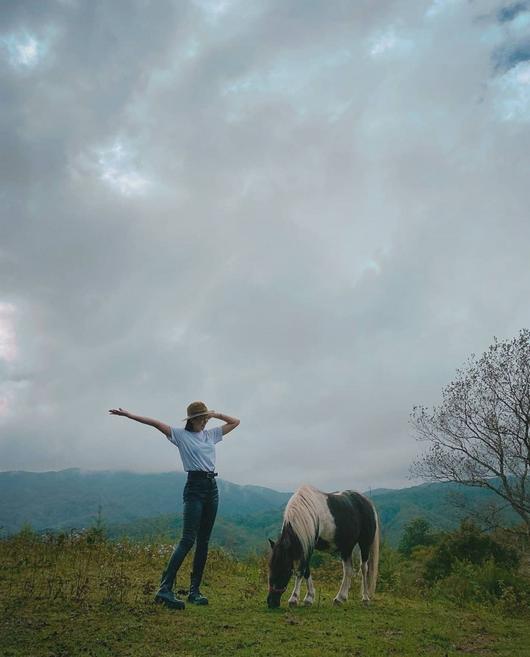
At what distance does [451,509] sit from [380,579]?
16123 mm

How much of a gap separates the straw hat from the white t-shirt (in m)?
0.27

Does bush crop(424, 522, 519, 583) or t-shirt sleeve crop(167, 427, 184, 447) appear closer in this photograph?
t-shirt sleeve crop(167, 427, 184, 447)

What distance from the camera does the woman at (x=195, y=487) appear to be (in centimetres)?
709

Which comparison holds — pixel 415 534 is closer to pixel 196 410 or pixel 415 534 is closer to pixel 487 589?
pixel 487 589

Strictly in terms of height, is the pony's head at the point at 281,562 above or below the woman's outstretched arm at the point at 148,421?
below

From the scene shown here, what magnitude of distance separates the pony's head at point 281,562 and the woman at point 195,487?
1153mm

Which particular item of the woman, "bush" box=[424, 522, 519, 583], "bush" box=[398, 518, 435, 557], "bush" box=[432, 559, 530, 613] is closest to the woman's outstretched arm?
the woman

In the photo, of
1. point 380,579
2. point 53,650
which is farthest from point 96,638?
point 380,579

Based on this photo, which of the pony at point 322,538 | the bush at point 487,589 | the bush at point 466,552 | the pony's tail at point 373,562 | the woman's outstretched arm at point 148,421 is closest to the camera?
the woman's outstretched arm at point 148,421

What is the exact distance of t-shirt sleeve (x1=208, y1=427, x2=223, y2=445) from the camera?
25.7 feet

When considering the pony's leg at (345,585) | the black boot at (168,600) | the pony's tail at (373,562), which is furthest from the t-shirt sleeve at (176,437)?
the pony's tail at (373,562)

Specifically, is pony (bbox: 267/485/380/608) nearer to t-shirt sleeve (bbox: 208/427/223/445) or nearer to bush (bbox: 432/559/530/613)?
t-shirt sleeve (bbox: 208/427/223/445)

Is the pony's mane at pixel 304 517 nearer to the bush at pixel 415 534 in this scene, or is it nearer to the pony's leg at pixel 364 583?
the pony's leg at pixel 364 583

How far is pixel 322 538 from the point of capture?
906 cm
